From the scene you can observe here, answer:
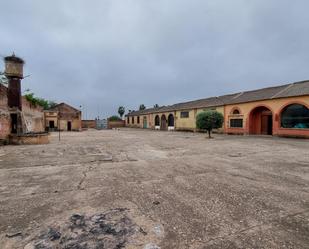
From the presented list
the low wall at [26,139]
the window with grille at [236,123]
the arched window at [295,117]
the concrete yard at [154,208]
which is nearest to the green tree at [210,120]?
the window with grille at [236,123]

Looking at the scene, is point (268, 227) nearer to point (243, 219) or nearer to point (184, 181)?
point (243, 219)

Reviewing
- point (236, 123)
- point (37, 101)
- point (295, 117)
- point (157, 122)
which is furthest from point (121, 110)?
point (295, 117)

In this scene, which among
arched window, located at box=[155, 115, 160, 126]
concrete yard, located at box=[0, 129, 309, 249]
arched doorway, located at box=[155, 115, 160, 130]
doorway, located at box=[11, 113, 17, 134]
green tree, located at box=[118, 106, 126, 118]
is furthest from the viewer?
green tree, located at box=[118, 106, 126, 118]

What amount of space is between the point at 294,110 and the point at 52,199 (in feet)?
66.2

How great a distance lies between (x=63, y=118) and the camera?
127 feet

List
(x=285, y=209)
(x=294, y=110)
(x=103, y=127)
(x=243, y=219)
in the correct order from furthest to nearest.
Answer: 1. (x=103, y=127)
2. (x=294, y=110)
3. (x=285, y=209)
4. (x=243, y=219)

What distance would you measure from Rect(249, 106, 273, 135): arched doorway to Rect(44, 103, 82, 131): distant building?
104 feet

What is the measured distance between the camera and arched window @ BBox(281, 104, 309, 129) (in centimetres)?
1659

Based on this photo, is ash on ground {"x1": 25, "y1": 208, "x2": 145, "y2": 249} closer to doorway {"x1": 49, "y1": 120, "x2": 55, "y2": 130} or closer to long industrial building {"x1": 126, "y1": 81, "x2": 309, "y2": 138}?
long industrial building {"x1": 126, "y1": 81, "x2": 309, "y2": 138}

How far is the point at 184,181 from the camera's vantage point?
5.13 metres

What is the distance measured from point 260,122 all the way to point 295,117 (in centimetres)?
497

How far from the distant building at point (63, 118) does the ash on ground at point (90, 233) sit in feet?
123

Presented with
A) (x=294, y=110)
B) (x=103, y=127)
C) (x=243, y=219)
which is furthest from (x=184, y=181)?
(x=103, y=127)

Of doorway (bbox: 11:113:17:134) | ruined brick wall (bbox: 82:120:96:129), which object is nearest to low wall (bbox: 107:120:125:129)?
ruined brick wall (bbox: 82:120:96:129)
